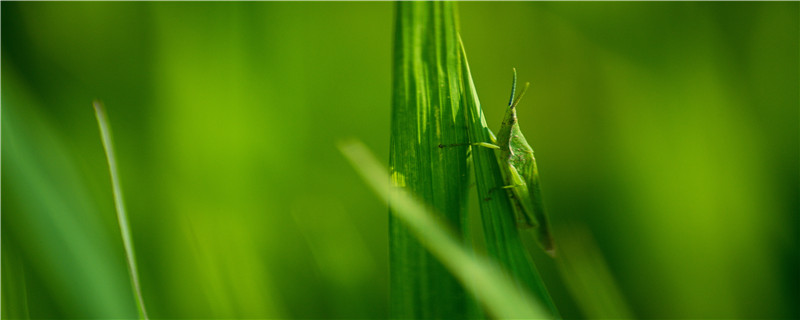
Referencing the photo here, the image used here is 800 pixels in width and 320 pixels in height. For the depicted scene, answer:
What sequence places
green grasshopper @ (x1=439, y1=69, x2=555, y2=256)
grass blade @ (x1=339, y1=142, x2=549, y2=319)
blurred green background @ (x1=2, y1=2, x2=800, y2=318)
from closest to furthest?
grass blade @ (x1=339, y1=142, x2=549, y2=319) → green grasshopper @ (x1=439, y1=69, x2=555, y2=256) → blurred green background @ (x1=2, y1=2, x2=800, y2=318)

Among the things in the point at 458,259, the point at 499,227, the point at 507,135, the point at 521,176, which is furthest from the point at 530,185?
the point at 458,259

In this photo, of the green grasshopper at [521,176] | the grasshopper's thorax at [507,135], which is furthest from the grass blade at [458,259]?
the grasshopper's thorax at [507,135]

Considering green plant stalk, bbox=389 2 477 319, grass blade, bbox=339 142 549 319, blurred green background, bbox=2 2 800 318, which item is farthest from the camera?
blurred green background, bbox=2 2 800 318

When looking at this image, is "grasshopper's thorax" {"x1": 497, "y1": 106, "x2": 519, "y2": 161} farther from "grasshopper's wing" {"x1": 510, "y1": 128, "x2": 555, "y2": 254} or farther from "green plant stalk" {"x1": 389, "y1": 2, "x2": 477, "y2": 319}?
"green plant stalk" {"x1": 389, "y1": 2, "x2": 477, "y2": 319}

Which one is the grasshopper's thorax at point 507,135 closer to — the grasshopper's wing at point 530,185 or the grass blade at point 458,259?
the grasshopper's wing at point 530,185

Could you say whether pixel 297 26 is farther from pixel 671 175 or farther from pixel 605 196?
pixel 671 175

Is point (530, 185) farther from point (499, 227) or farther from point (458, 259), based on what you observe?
point (458, 259)

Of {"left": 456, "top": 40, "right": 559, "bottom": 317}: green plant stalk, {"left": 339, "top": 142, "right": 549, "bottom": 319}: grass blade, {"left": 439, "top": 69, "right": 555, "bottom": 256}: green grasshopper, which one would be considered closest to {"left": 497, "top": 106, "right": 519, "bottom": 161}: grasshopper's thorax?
{"left": 439, "top": 69, "right": 555, "bottom": 256}: green grasshopper
